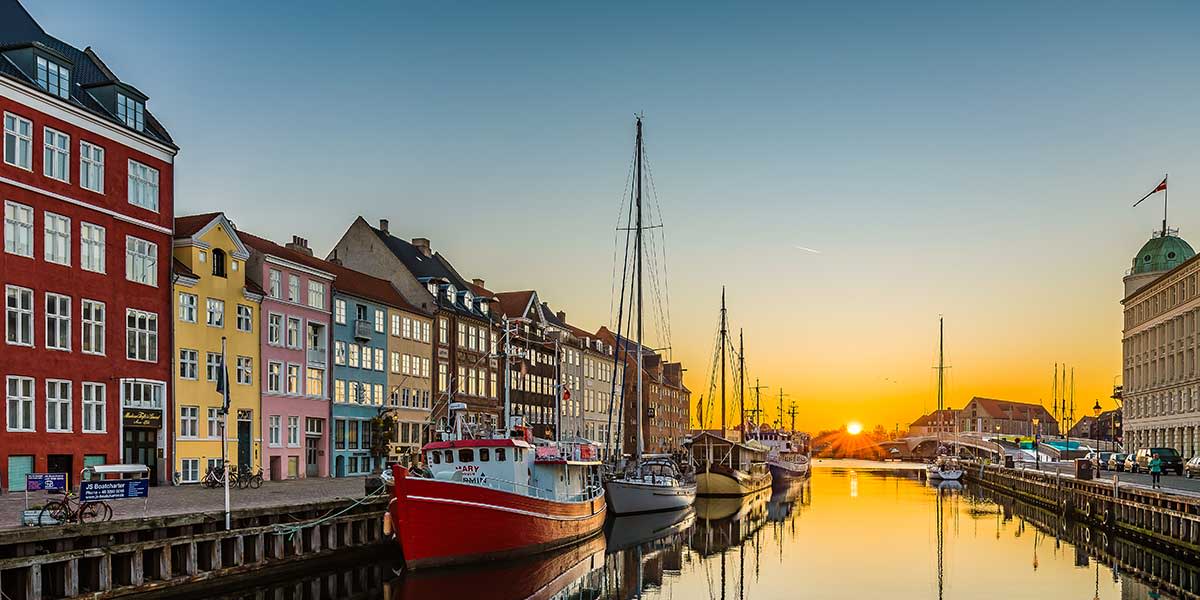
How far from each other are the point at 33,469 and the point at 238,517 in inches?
510

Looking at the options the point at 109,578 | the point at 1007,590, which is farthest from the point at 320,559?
the point at 1007,590

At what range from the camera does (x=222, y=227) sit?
51.1 m

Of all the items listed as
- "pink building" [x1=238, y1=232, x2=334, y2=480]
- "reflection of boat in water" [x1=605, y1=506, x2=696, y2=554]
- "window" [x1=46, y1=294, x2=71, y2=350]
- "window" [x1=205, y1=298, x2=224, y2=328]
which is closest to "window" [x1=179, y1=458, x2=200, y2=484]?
"pink building" [x1=238, y1=232, x2=334, y2=480]

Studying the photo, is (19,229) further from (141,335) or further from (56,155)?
(141,335)

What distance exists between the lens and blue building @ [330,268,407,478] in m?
62.2

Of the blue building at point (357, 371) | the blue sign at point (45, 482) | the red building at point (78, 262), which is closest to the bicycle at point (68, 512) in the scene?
the blue sign at point (45, 482)

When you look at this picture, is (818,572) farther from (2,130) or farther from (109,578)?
(2,130)

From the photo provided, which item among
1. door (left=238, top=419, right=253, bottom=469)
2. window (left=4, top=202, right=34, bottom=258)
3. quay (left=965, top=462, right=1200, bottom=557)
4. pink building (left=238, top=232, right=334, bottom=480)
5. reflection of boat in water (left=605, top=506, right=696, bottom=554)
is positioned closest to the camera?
window (left=4, top=202, right=34, bottom=258)

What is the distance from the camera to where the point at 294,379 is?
57.9 m

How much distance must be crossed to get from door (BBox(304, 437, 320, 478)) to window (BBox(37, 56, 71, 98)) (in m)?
23.1

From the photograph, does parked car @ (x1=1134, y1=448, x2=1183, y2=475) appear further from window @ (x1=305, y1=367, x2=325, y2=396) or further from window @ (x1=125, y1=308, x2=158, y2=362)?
window @ (x1=125, y1=308, x2=158, y2=362)

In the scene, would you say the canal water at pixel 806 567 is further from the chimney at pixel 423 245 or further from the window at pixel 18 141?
the chimney at pixel 423 245

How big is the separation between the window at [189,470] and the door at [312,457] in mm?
10322

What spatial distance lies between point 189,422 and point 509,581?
21154 mm
